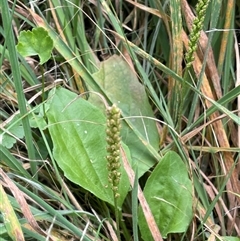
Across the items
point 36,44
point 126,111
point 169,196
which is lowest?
point 169,196

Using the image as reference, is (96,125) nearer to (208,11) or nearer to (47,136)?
(47,136)

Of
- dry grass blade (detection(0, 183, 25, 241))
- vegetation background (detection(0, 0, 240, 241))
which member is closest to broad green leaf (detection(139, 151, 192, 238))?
vegetation background (detection(0, 0, 240, 241))

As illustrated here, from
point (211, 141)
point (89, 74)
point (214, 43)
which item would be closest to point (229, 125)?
point (211, 141)

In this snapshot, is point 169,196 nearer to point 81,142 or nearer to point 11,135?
point 81,142

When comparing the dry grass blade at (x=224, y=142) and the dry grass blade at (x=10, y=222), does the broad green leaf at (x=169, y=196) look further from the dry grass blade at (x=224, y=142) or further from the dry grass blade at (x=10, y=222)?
the dry grass blade at (x=10, y=222)

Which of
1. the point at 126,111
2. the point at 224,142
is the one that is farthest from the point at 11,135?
the point at 224,142

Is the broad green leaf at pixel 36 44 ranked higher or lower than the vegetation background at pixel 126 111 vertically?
higher

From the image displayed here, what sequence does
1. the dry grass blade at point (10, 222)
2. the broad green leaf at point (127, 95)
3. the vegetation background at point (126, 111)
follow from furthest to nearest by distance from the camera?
the broad green leaf at point (127, 95)
the vegetation background at point (126, 111)
the dry grass blade at point (10, 222)

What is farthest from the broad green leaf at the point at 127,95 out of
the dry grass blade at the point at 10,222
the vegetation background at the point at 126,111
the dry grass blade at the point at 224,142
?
the dry grass blade at the point at 10,222
